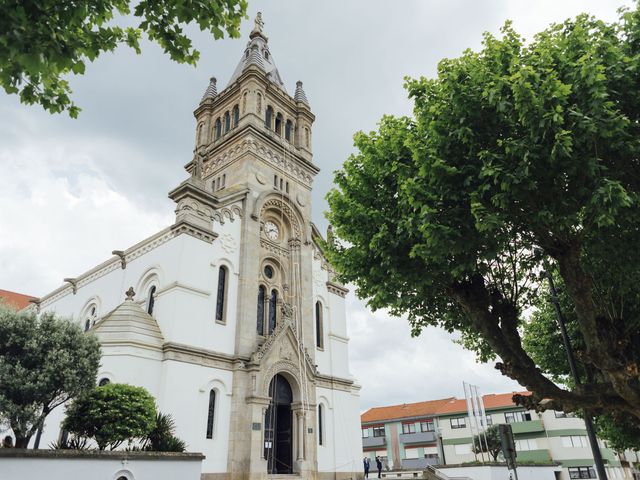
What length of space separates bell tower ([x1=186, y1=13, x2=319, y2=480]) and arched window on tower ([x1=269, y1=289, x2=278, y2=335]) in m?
0.06

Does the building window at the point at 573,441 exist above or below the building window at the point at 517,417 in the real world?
below

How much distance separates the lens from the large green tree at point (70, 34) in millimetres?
Answer: 5125

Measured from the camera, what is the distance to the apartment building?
50.2 metres

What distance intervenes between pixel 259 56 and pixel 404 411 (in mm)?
49718

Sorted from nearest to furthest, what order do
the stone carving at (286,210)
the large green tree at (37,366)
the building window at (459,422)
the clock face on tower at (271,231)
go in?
the large green tree at (37,366), the clock face on tower at (271,231), the stone carving at (286,210), the building window at (459,422)

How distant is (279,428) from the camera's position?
2444 cm

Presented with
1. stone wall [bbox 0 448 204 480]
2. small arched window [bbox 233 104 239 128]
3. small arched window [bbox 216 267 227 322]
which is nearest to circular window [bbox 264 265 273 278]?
small arched window [bbox 216 267 227 322]

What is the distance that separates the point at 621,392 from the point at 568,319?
8812 millimetres

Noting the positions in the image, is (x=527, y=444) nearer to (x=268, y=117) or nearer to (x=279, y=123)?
(x=279, y=123)

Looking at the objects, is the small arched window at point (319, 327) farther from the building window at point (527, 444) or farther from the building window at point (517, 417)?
the building window at point (517, 417)

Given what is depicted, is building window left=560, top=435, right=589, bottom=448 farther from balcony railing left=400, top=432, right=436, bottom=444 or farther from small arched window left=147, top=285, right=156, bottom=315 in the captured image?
small arched window left=147, top=285, right=156, bottom=315

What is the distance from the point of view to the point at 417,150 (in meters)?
10.7

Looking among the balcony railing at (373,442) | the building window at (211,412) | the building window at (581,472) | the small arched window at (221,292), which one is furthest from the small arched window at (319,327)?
the building window at (581,472)

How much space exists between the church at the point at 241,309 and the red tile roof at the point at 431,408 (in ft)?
110
